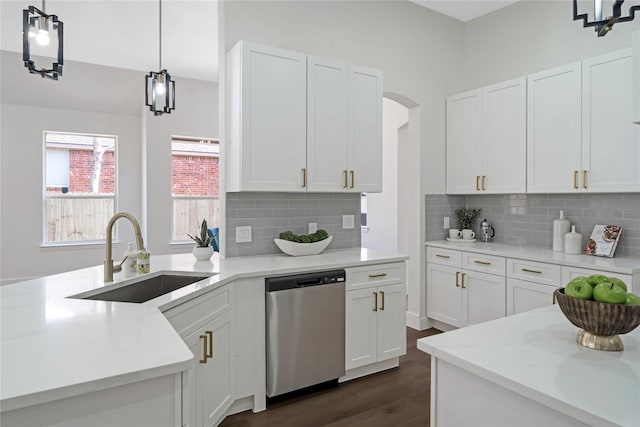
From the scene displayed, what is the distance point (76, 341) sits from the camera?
1169 millimetres

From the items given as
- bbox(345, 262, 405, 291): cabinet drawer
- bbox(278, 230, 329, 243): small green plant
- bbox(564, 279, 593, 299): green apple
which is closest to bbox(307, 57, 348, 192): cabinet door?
bbox(278, 230, 329, 243): small green plant

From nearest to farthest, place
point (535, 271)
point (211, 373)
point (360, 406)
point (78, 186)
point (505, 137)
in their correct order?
point (211, 373)
point (360, 406)
point (535, 271)
point (505, 137)
point (78, 186)

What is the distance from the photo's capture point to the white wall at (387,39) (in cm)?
320

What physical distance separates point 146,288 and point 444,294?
2883mm

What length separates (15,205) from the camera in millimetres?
5805

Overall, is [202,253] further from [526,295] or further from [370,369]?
[526,295]

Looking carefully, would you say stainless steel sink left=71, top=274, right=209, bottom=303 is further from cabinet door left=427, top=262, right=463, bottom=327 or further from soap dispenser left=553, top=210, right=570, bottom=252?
soap dispenser left=553, top=210, right=570, bottom=252

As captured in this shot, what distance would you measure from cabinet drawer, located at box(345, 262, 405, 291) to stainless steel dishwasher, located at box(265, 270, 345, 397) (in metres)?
0.10

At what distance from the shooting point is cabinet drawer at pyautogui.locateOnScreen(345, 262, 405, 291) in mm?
2908

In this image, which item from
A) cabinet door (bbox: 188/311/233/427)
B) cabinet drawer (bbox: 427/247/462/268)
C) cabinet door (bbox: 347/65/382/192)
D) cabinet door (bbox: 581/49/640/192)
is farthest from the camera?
cabinet drawer (bbox: 427/247/462/268)

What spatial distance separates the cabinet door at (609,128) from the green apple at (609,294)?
7.42 ft

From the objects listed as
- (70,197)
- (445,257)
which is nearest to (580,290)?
(445,257)

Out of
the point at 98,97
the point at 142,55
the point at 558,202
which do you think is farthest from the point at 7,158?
the point at 558,202

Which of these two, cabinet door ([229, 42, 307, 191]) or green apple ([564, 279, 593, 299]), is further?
cabinet door ([229, 42, 307, 191])
